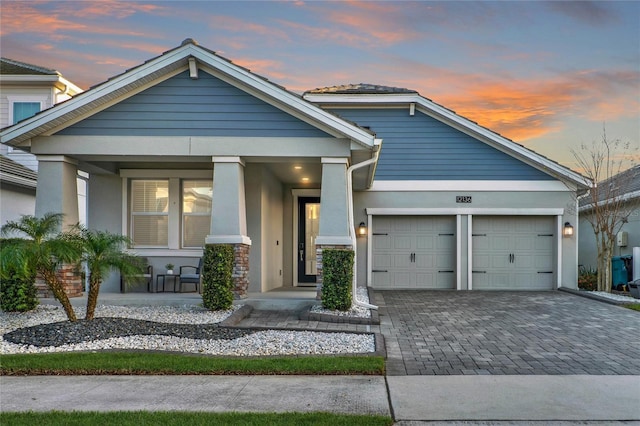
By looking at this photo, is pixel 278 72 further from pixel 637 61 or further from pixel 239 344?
pixel 239 344

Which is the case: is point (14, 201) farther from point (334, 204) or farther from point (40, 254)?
point (334, 204)

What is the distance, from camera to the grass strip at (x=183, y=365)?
633 centimetres

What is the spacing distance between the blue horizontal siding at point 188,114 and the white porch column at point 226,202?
63 centimetres

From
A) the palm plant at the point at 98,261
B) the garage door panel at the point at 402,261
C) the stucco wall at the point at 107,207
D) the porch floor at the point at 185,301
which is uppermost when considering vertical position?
the stucco wall at the point at 107,207

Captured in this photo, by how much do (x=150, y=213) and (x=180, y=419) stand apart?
9567 mm

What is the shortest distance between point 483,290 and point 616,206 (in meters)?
4.30

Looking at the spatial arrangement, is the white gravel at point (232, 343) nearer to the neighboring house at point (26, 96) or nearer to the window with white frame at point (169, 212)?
the window with white frame at point (169, 212)

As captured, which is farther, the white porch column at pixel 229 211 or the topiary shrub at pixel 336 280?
the white porch column at pixel 229 211

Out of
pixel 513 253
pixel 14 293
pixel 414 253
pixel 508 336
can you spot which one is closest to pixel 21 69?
pixel 14 293

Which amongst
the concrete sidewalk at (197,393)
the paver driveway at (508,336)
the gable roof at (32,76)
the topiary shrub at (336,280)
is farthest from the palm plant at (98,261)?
the gable roof at (32,76)

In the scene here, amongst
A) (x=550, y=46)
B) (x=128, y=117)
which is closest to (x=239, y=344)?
(x=128, y=117)

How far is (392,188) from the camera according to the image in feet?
53.2

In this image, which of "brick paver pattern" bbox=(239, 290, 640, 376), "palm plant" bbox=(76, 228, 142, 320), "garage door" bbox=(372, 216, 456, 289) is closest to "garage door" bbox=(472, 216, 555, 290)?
"garage door" bbox=(372, 216, 456, 289)

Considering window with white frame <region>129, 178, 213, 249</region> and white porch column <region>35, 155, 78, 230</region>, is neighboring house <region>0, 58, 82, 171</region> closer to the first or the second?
window with white frame <region>129, 178, 213, 249</region>
